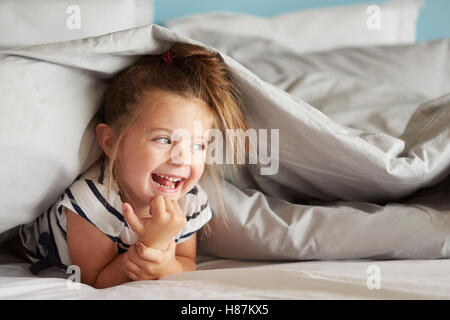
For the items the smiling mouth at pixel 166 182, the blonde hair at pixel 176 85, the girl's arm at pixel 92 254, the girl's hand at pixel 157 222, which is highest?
the blonde hair at pixel 176 85

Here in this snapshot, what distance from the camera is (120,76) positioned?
741mm

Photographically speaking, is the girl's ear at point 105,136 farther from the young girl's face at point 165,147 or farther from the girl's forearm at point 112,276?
the girl's forearm at point 112,276

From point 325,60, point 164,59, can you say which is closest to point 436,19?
point 325,60

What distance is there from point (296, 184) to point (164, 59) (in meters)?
0.32

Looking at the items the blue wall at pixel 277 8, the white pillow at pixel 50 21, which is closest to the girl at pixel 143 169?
the white pillow at pixel 50 21

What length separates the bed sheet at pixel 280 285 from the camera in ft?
1.82

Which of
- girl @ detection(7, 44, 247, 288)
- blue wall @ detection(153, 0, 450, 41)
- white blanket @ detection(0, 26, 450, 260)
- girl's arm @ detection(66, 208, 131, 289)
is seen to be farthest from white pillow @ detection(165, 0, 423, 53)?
girl's arm @ detection(66, 208, 131, 289)

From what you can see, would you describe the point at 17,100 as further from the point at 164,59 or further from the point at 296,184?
the point at 296,184

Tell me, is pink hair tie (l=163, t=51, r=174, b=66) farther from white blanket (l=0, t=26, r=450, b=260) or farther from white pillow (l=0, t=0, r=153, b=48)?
white pillow (l=0, t=0, r=153, b=48)

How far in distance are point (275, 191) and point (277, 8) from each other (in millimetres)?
1048

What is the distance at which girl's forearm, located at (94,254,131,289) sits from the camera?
0.70m

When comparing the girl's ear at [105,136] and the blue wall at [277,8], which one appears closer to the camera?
the girl's ear at [105,136]

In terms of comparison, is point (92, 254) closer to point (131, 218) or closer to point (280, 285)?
point (131, 218)

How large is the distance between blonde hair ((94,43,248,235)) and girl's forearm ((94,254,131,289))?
0.38 feet
